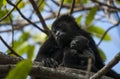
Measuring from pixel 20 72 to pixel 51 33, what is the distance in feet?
6.29

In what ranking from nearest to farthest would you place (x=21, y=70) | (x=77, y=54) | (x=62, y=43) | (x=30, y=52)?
(x=21, y=70) < (x=77, y=54) < (x=62, y=43) < (x=30, y=52)

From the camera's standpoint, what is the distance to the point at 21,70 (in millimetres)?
1996

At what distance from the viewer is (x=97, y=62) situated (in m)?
4.07

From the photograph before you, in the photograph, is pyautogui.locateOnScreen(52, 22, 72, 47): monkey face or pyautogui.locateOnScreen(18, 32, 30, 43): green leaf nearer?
pyautogui.locateOnScreen(52, 22, 72, 47): monkey face

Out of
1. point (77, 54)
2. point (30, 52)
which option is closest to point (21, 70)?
point (77, 54)

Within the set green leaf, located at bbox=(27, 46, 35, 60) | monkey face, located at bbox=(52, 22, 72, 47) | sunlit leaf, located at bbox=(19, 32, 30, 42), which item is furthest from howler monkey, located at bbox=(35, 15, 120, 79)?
sunlit leaf, located at bbox=(19, 32, 30, 42)

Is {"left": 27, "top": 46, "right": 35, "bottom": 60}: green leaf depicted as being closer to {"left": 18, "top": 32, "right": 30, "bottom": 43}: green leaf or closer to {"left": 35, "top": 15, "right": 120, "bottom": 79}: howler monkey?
Answer: {"left": 18, "top": 32, "right": 30, "bottom": 43}: green leaf

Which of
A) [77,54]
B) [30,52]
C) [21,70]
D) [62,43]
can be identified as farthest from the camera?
[30,52]

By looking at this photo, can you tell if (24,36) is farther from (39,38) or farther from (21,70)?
(21,70)

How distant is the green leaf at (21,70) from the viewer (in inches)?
77.7

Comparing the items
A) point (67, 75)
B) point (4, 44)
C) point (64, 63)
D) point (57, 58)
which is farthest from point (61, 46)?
point (67, 75)

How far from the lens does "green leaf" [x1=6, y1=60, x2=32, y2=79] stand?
1973 mm

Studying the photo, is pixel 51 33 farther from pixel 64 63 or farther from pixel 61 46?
pixel 64 63

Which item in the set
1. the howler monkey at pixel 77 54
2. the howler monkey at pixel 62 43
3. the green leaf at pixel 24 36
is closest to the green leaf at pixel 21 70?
the howler monkey at pixel 77 54
